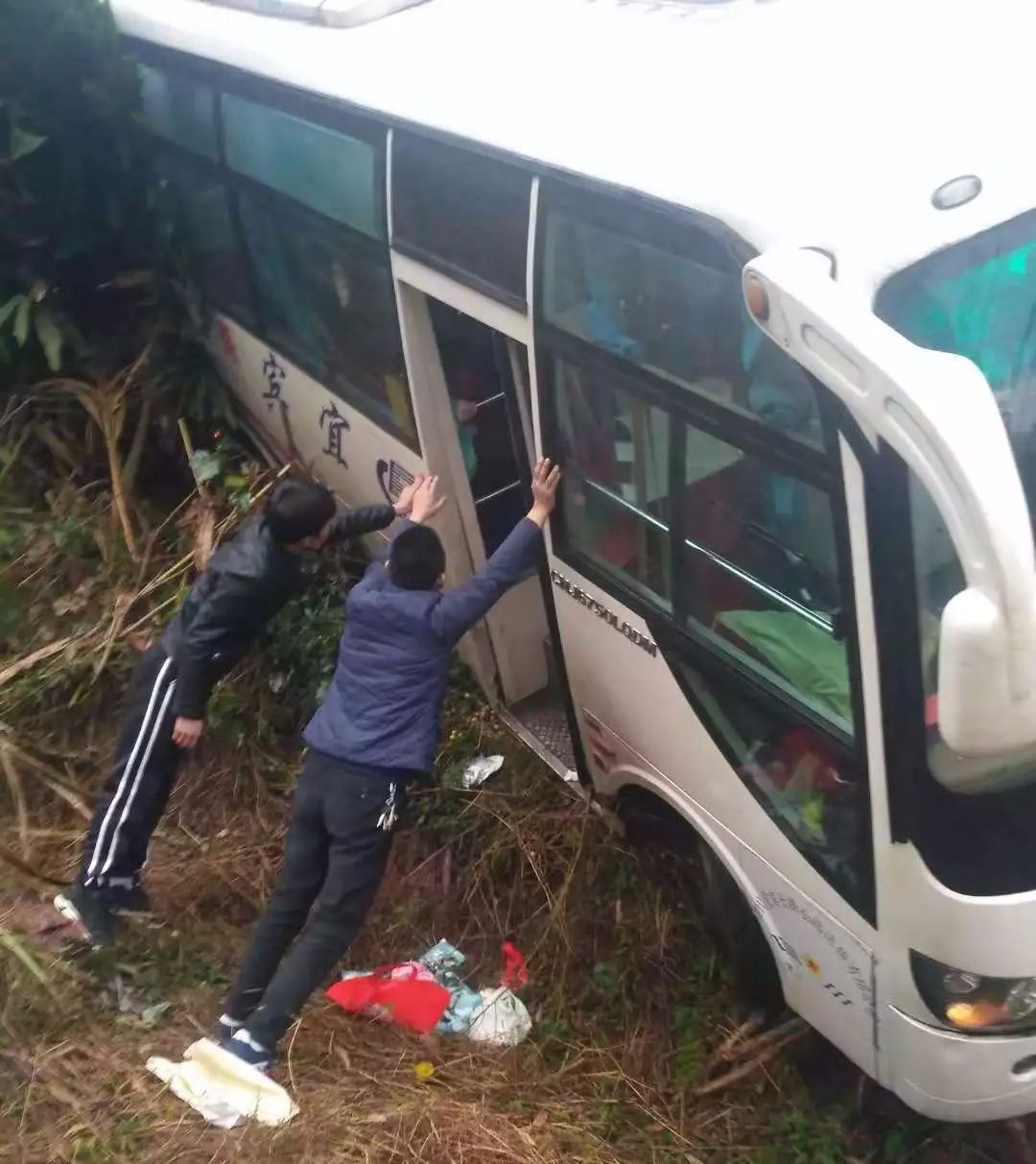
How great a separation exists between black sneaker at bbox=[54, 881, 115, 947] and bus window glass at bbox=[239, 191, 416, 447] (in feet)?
6.81

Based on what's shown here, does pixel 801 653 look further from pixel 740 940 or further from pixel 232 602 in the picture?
pixel 232 602

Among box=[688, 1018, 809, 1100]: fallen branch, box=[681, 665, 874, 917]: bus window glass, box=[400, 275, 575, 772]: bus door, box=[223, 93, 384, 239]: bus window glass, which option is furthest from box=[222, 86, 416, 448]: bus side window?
box=[688, 1018, 809, 1100]: fallen branch

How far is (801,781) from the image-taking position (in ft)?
9.97

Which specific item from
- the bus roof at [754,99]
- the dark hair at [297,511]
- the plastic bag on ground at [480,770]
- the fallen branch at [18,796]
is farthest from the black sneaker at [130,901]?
the bus roof at [754,99]

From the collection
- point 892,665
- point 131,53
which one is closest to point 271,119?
point 131,53

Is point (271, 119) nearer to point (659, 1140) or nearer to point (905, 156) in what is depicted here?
point (905, 156)

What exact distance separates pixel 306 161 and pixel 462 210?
110 cm

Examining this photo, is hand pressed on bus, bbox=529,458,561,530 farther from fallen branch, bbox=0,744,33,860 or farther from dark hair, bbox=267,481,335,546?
fallen branch, bbox=0,744,33,860

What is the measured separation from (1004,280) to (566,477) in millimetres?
1419

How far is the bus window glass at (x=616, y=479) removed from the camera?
122 inches

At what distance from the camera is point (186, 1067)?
12.5 feet

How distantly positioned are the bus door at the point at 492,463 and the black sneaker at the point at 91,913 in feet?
5.50

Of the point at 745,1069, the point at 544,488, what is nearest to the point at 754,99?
the point at 544,488

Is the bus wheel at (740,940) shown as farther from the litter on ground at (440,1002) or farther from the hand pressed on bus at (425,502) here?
the hand pressed on bus at (425,502)
